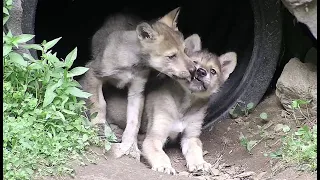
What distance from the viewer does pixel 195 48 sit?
6035 millimetres

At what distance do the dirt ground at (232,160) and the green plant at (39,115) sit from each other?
208 mm

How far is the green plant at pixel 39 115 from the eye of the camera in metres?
4.33

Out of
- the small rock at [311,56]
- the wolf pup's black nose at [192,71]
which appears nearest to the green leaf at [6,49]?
the wolf pup's black nose at [192,71]

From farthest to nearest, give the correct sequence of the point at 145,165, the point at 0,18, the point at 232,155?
the point at 232,155 < the point at 145,165 < the point at 0,18

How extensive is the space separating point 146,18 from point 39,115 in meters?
3.12

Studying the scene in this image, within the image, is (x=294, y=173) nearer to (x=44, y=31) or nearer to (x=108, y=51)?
(x=108, y=51)

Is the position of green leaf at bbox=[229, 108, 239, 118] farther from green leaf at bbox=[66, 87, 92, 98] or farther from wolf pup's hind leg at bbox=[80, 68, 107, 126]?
green leaf at bbox=[66, 87, 92, 98]

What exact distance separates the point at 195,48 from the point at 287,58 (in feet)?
3.74

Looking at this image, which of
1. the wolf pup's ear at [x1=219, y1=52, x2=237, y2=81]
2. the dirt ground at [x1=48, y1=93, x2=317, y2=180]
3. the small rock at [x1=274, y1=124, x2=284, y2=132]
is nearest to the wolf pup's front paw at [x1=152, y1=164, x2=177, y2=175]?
the dirt ground at [x1=48, y1=93, x2=317, y2=180]

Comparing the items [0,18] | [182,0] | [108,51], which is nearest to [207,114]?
[108,51]

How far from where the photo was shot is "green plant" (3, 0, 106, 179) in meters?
4.33

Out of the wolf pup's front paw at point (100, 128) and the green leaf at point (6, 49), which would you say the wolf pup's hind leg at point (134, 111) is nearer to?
the wolf pup's front paw at point (100, 128)

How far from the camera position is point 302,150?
481 cm

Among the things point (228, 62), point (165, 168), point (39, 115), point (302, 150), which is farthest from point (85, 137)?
point (228, 62)
